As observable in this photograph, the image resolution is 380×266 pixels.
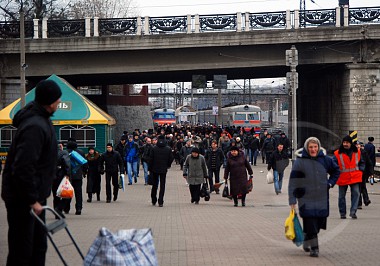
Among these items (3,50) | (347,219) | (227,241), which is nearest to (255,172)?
(3,50)

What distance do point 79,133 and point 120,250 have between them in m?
28.9

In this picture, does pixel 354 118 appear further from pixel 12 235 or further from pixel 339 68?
pixel 12 235

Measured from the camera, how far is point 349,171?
49.9ft

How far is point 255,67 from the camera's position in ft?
133

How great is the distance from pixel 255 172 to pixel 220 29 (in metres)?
9.62

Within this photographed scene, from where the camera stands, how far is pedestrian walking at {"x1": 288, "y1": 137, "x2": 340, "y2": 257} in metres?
9.91

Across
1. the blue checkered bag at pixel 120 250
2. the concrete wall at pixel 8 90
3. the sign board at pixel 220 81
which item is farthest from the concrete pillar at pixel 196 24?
the blue checkered bag at pixel 120 250

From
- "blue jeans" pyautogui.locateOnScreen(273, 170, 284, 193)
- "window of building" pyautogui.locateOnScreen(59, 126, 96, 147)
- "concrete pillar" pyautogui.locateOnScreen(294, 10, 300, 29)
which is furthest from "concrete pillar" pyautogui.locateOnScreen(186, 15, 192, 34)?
"blue jeans" pyautogui.locateOnScreen(273, 170, 284, 193)

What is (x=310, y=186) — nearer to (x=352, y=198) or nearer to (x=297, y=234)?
(x=297, y=234)

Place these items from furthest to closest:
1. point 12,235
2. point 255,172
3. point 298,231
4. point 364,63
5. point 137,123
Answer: point 137,123, point 364,63, point 255,172, point 298,231, point 12,235

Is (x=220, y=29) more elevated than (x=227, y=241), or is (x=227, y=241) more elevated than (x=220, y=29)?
(x=220, y=29)

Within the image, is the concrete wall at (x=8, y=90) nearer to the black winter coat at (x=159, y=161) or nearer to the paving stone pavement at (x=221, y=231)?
the paving stone pavement at (x=221, y=231)

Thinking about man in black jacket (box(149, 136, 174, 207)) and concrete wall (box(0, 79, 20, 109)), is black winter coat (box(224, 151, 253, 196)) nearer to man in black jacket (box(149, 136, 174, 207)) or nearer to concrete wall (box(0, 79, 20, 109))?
man in black jacket (box(149, 136, 174, 207))

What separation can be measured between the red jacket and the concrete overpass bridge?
78.3ft
